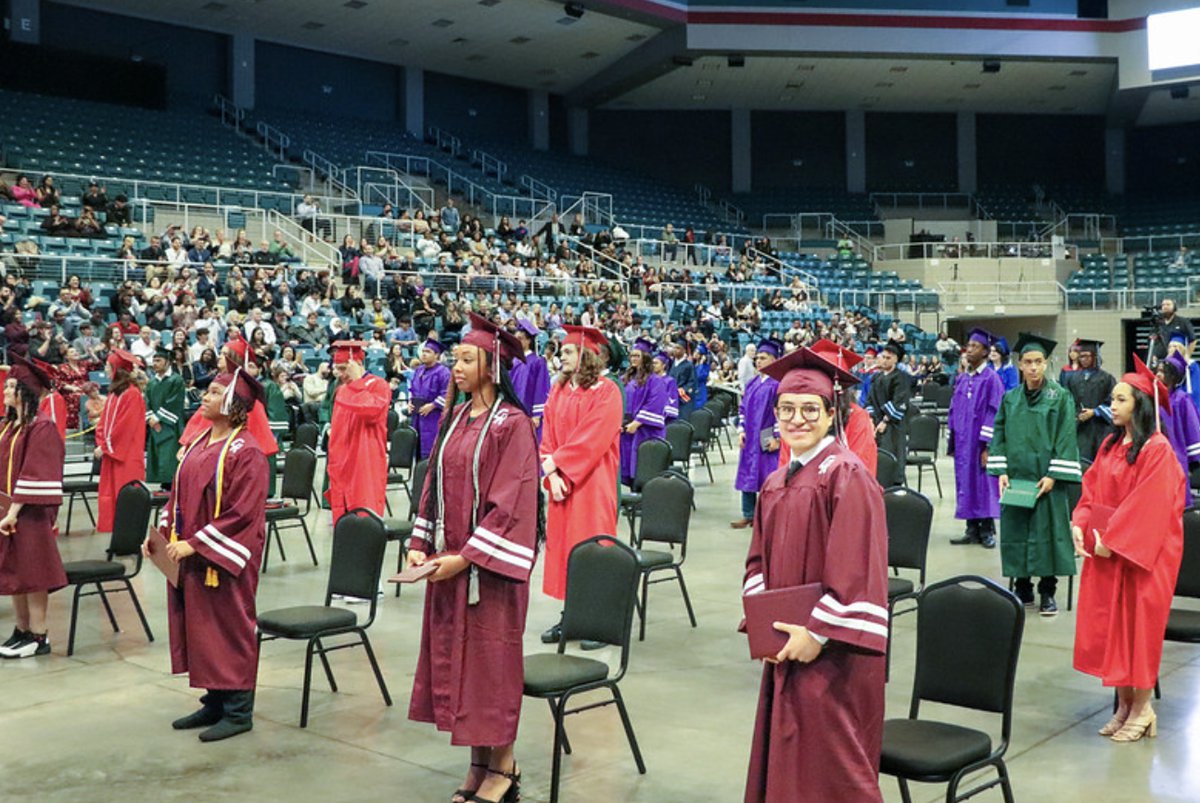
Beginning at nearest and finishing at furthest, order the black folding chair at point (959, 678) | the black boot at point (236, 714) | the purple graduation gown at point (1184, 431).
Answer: the black folding chair at point (959, 678), the black boot at point (236, 714), the purple graduation gown at point (1184, 431)

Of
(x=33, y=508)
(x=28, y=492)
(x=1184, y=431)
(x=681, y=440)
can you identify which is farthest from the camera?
(x=681, y=440)

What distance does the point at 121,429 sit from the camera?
444 inches

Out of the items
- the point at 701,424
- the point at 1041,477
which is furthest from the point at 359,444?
the point at 701,424

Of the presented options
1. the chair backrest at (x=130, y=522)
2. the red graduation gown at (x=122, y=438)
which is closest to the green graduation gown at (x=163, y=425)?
the red graduation gown at (x=122, y=438)

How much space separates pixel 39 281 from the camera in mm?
16641

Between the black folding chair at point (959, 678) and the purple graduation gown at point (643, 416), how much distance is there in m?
8.00

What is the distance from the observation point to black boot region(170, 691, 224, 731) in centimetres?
578

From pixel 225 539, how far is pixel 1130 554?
3986 mm

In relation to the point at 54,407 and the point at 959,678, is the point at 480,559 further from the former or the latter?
the point at 54,407

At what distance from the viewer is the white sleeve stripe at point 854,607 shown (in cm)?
349

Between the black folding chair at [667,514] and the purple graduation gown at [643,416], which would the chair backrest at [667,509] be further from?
the purple graduation gown at [643,416]

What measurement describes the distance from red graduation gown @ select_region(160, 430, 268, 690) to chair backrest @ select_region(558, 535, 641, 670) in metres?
1.51

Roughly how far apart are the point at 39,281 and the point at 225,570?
1272cm

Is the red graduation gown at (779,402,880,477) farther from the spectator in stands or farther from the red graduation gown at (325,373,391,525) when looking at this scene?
the spectator in stands
